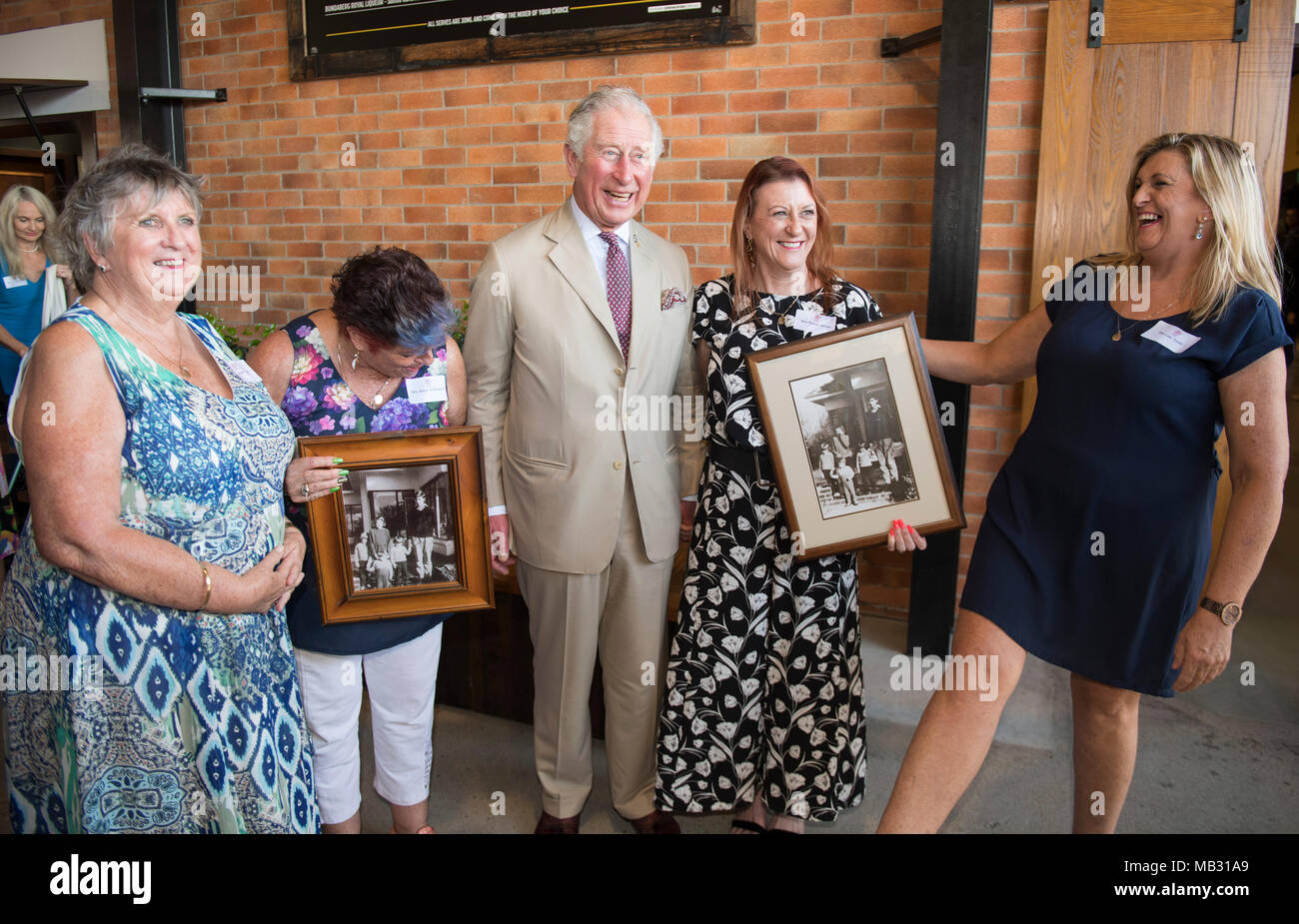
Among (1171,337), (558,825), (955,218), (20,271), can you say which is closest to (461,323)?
(955,218)

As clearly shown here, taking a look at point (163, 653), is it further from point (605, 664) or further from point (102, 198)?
point (605, 664)

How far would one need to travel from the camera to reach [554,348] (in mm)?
2217

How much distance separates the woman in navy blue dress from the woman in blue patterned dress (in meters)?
1.46

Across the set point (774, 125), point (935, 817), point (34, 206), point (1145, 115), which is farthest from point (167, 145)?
point (935, 817)

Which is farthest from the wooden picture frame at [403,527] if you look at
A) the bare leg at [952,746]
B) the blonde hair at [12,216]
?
the blonde hair at [12,216]

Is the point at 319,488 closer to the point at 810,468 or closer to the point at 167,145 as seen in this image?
the point at 810,468

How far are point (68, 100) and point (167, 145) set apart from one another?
0.93 m

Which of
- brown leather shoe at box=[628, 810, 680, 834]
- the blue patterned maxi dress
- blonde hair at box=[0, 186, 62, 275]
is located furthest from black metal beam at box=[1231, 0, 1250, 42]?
blonde hair at box=[0, 186, 62, 275]

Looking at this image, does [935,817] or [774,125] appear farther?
[774,125]

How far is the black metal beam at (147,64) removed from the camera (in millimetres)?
4770

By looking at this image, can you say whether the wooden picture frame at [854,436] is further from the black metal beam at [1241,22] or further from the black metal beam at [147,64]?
the black metal beam at [147,64]

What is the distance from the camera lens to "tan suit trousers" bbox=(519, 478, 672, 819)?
92.7 inches

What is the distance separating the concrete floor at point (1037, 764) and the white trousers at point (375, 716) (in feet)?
1.26

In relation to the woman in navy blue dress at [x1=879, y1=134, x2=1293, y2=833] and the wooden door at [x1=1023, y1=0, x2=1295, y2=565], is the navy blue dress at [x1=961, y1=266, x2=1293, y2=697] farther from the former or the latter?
the wooden door at [x1=1023, y1=0, x2=1295, y2=565]
